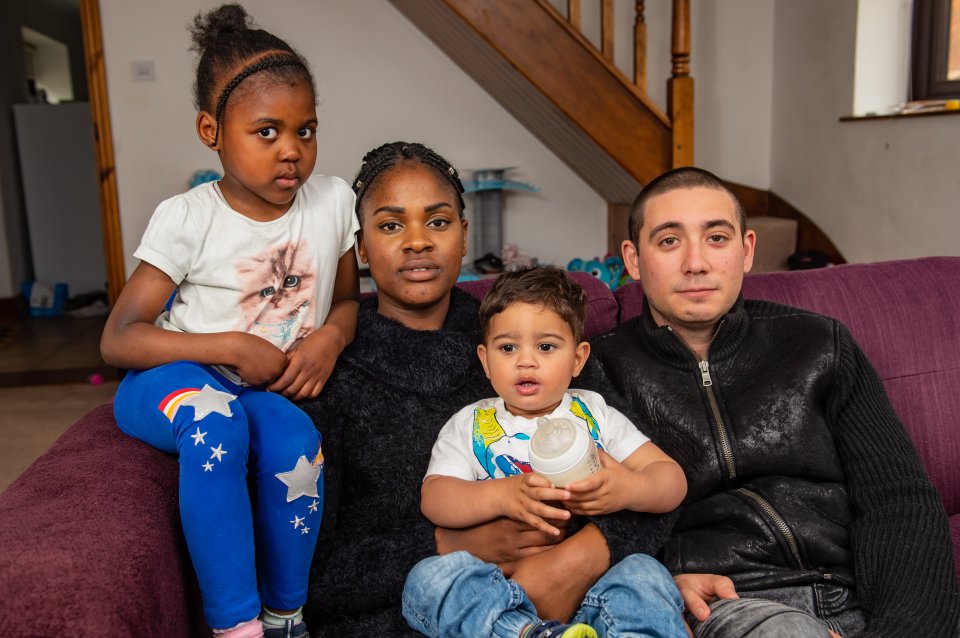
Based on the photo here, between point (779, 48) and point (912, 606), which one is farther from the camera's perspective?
point (779, 48)

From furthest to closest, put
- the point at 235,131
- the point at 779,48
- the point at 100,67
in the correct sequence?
1. the point at 779,48
2. the point at 100,67
3. the point at 235,131

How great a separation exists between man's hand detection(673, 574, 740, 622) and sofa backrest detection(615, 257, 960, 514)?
606mm

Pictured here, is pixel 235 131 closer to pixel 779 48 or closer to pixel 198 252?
pixel 198 252

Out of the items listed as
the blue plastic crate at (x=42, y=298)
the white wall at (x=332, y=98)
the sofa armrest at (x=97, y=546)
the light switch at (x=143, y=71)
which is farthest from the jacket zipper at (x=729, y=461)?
the blue plastic crate at (x=42, y=298)

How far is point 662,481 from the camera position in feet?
4.16

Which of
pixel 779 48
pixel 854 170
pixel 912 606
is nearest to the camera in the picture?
pixel 912 606

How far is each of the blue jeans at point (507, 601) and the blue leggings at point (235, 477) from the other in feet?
0.64

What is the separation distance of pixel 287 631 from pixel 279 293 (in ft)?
1.93

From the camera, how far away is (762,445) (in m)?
1.41

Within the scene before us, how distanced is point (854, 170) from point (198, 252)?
125 inches

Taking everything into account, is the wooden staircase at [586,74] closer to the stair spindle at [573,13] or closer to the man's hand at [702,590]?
the stair spindle at [573,13]

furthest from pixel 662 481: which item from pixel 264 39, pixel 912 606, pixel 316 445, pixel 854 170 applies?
pixel 854 170

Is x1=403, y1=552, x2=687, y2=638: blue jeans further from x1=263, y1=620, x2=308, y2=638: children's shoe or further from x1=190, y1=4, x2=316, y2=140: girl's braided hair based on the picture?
x1=190, y1=4, x2=316, y2=140: girl's braided hair

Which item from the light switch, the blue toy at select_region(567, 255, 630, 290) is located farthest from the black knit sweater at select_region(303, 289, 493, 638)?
the light switch
